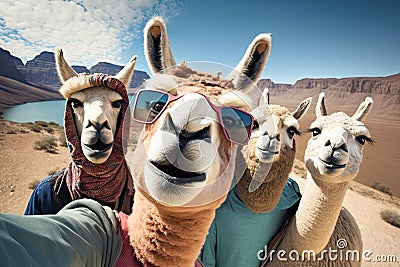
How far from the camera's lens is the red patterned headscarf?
5.51ft

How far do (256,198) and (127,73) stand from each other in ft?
5.70

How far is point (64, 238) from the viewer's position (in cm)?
66

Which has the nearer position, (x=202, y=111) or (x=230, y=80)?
(x=202, y=111)

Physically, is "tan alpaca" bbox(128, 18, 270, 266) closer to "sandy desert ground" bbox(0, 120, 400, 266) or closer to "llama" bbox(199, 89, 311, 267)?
"llama" bbox(199, 89, 311, 267)

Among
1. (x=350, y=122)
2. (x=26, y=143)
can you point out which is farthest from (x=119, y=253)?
(x=26, y=143)

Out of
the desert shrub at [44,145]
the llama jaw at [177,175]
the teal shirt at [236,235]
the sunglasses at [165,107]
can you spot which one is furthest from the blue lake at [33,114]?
the llama jaw at [177,175]

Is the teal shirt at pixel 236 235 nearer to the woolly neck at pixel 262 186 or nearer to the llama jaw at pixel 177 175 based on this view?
the woolly neck at pixel 262 186

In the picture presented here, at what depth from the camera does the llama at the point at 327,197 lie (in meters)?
1.91

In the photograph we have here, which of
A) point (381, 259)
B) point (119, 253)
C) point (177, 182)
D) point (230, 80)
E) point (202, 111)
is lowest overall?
point (381, 259)

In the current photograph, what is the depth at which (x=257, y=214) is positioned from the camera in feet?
6.51

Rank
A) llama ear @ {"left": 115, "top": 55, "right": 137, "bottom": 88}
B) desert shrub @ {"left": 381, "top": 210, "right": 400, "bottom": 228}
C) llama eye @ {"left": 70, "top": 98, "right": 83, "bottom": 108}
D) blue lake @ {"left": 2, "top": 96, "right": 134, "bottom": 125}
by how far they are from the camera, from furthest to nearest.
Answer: blue lake @ {"left": 2, "top": 96, "right": 134, "bottom": 125}
desert shrub @ {"left": 381, "top": 210, "right": 400, "bottom": 228}
llama ear @ {"left": 115, "top": 55, "right": 137, "bottom": 88}
llama eye @ {"left": 70, "top": 98, "right": 83, "bottom": 108}

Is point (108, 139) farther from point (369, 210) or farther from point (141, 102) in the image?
point (369, 210)

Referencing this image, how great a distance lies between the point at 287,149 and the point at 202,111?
5.14 ft

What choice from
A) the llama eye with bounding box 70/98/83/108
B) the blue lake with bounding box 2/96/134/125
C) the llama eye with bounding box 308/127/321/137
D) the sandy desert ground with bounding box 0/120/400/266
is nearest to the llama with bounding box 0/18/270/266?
the llama eye with bounding box 70/98/83/108
